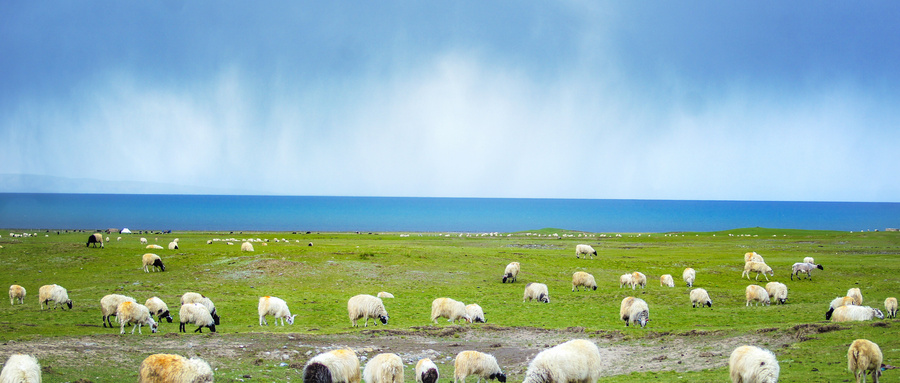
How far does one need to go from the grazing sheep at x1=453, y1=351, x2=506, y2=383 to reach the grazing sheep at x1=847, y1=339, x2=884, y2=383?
8250 millimetres

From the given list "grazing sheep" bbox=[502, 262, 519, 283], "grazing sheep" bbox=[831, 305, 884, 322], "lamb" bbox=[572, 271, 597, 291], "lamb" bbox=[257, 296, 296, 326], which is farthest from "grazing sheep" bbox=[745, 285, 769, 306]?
"lamb" bbox=[257, 296, 296, 326]

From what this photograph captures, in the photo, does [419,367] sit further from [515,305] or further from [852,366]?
[515,305]

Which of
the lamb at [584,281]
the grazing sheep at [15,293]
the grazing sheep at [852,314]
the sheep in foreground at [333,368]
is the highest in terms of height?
the grazing sheep at [852,314]

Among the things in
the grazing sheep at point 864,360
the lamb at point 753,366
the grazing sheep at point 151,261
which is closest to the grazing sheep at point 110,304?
the grazing sheep at point 151,261

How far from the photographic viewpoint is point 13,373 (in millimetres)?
10273

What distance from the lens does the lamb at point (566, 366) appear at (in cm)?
1170

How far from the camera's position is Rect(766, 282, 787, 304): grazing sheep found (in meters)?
27.9

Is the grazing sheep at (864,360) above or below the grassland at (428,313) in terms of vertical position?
above

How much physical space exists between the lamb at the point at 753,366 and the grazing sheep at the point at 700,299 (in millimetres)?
16946

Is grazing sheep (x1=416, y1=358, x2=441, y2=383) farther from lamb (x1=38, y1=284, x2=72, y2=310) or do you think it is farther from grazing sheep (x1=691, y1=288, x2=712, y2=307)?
grazing sheep (x1=691, y1=288, x2=712, y2=307)

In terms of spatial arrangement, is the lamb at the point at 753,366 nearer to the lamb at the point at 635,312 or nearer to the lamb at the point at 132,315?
the lamb at the point at 635,312

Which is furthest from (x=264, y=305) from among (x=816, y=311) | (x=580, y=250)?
(x=580, y=250)

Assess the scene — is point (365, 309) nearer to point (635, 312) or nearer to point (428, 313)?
point (428, 313)

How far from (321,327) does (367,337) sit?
3.35 metres
